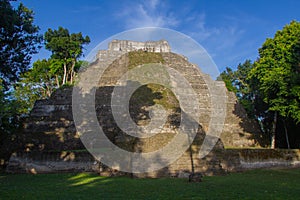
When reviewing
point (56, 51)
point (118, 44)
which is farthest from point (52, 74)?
point (118, 44)

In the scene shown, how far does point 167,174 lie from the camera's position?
1054 cm

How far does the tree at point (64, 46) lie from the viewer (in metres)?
26.4

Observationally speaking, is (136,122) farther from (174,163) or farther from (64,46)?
(64,46)

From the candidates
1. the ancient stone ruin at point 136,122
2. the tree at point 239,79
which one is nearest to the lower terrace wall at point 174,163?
the ancient stone ruin at point 136,122

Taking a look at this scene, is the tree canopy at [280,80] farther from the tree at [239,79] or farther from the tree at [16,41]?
the tree at [16,41]

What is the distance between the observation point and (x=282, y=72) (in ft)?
49.0

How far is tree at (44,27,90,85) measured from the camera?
86.6ft

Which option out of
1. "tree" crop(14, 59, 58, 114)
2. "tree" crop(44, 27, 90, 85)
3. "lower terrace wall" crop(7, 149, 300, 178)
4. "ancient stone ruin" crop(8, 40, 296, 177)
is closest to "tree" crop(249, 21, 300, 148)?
"lower terrace wall" crop(7, 149, 300, 178)

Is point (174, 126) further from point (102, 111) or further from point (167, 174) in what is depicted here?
point (102, 111)

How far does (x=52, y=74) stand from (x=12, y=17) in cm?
2110

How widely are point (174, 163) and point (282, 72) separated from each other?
8134 mm

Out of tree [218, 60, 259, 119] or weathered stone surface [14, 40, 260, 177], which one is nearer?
weathered stone surface [14, 40, 260, 177]

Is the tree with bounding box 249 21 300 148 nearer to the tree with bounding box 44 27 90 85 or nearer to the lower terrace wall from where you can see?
the lower terrace wall

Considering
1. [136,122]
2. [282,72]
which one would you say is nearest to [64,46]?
[136,122]
